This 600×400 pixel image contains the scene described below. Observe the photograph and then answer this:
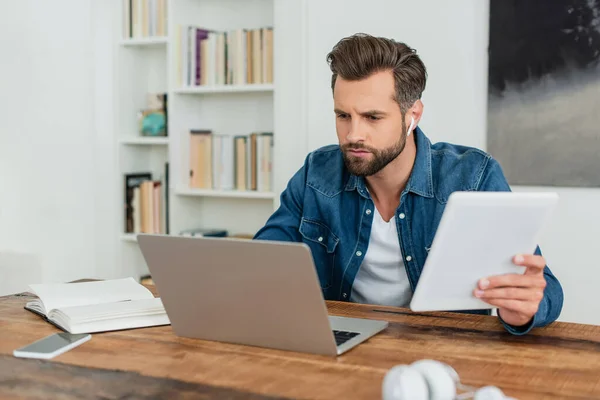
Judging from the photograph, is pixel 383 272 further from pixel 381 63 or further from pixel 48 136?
pixel 48 136

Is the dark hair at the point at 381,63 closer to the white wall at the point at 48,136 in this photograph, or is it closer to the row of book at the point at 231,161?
the row of book at the point at 231,161

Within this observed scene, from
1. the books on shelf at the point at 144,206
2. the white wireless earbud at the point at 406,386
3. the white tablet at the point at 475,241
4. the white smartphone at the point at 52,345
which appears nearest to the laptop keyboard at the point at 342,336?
the white tablet at the point at 475,241

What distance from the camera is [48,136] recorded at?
3.54 metres

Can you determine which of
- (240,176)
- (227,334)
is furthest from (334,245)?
(240,176)

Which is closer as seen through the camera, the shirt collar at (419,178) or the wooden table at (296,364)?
the wooden table at (296,364)

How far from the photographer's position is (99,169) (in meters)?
3.85

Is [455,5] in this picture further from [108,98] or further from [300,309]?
[300,309]

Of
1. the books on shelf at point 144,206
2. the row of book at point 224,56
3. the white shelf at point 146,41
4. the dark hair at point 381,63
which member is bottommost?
the books on shelf at point 144,206

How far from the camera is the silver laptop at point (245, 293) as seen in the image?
4.09ft

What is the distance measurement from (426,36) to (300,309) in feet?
6.86

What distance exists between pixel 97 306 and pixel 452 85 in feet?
6.31

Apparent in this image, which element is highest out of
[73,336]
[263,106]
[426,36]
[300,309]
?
[426,36]

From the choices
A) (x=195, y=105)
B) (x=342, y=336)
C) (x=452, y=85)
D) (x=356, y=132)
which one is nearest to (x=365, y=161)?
(x=356, y=132)

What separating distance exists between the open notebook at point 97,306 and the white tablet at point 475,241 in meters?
0.58
